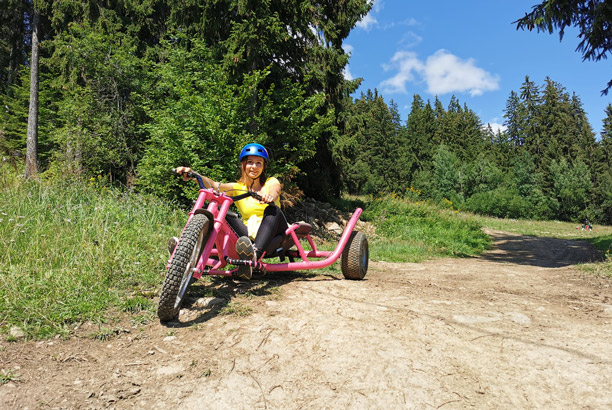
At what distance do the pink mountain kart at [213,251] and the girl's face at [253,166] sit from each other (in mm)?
678

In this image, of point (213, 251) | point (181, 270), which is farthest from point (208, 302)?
point (181, 270)

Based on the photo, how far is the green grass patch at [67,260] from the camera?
293cm

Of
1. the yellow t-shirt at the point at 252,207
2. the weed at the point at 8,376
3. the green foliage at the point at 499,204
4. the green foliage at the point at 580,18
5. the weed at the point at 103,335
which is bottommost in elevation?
the weed at the point at 8,376

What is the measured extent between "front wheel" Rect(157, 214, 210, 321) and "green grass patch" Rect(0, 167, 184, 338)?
0.55 meters

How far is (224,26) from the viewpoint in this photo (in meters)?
10.7

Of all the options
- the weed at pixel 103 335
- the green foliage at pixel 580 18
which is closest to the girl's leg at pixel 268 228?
the weed at pixel 103 335

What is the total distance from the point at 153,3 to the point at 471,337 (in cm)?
2194

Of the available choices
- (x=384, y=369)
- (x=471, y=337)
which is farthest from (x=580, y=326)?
(x=384, y=369)

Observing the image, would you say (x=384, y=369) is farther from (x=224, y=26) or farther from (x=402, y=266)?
(x=224, y=26)

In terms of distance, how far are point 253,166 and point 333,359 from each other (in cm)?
245

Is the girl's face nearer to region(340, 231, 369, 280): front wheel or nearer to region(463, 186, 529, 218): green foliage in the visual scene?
region(340, 231, 369, 280): front wheel

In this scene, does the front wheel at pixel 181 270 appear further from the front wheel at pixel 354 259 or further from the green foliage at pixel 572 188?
the green foliage at pixel 572 188

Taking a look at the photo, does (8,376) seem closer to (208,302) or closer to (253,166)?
(208,302)

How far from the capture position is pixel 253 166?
4.14 m
